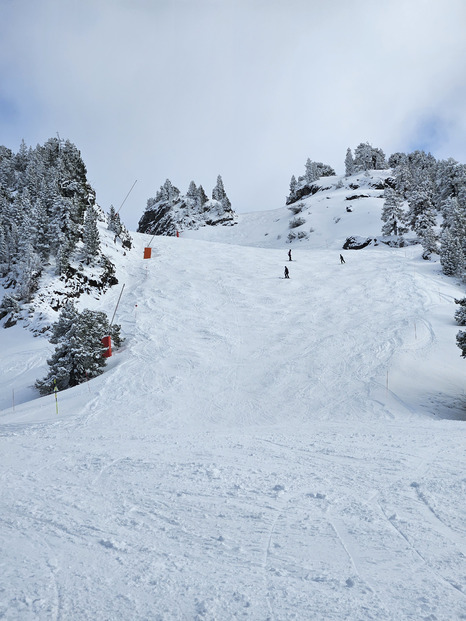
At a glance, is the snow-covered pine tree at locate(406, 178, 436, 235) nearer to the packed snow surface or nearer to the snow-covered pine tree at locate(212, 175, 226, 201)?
the packed snow surface

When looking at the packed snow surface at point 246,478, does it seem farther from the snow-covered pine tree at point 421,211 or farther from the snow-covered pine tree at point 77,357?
the snow-covered pine tree at point 421,211

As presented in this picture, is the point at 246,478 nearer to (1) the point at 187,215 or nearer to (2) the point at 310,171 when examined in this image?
(1) the point at 187,215

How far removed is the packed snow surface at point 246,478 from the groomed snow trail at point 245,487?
0.04m

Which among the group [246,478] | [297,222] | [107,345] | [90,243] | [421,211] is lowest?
[246,478]

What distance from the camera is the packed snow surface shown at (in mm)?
4387

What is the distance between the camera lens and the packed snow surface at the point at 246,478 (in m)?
4.39

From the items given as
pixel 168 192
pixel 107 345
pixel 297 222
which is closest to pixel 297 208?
pixel 297 222

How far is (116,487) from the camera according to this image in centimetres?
756

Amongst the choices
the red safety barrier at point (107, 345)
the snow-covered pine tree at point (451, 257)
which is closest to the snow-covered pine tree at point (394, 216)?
the snow-covered pine tree at point (451, 257)

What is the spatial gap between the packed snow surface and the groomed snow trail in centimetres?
4

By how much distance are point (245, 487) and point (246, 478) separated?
1.42 ft

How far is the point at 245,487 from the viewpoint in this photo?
7359 mm

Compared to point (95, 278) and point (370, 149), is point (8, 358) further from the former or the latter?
point (370, 149)

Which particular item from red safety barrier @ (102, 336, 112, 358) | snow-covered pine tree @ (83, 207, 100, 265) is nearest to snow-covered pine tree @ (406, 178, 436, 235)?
snow-covered pine tree @ (83, 207, 100, 265)
